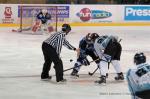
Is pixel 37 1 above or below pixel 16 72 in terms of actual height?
above

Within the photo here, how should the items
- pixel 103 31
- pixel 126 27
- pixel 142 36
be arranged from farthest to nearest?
pixel 126 27
pixel 103 31
pixel 142 36

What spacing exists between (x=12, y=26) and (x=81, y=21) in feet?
9.21

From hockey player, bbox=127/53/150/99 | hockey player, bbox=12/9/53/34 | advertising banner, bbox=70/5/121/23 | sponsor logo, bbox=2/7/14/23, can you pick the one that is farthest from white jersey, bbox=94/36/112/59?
advertising banner, bbox=70/5/121/23

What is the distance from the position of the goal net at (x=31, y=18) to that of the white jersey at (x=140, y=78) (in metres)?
13.6

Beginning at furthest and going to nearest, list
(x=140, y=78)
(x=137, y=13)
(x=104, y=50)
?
Answer: 1. (x=137, y=13)
2. (x=104, y=50)
3. (x=140, y=78)

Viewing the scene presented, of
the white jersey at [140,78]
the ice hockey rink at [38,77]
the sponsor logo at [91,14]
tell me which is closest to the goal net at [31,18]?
the sponsor logo at [91,14]

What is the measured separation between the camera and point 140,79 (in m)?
4.26

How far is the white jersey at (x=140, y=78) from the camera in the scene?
4234 mm

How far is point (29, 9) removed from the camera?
18.9 m

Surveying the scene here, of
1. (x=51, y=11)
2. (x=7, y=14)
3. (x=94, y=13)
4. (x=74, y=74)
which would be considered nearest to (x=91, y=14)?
(x=94, y=13)

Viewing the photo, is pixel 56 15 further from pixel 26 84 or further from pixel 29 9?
pixel 26 84

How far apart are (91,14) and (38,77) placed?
11.6 metres

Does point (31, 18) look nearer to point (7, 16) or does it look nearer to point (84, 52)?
point (7, 16)

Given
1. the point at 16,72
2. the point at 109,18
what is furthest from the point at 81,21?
the point at 16,72
